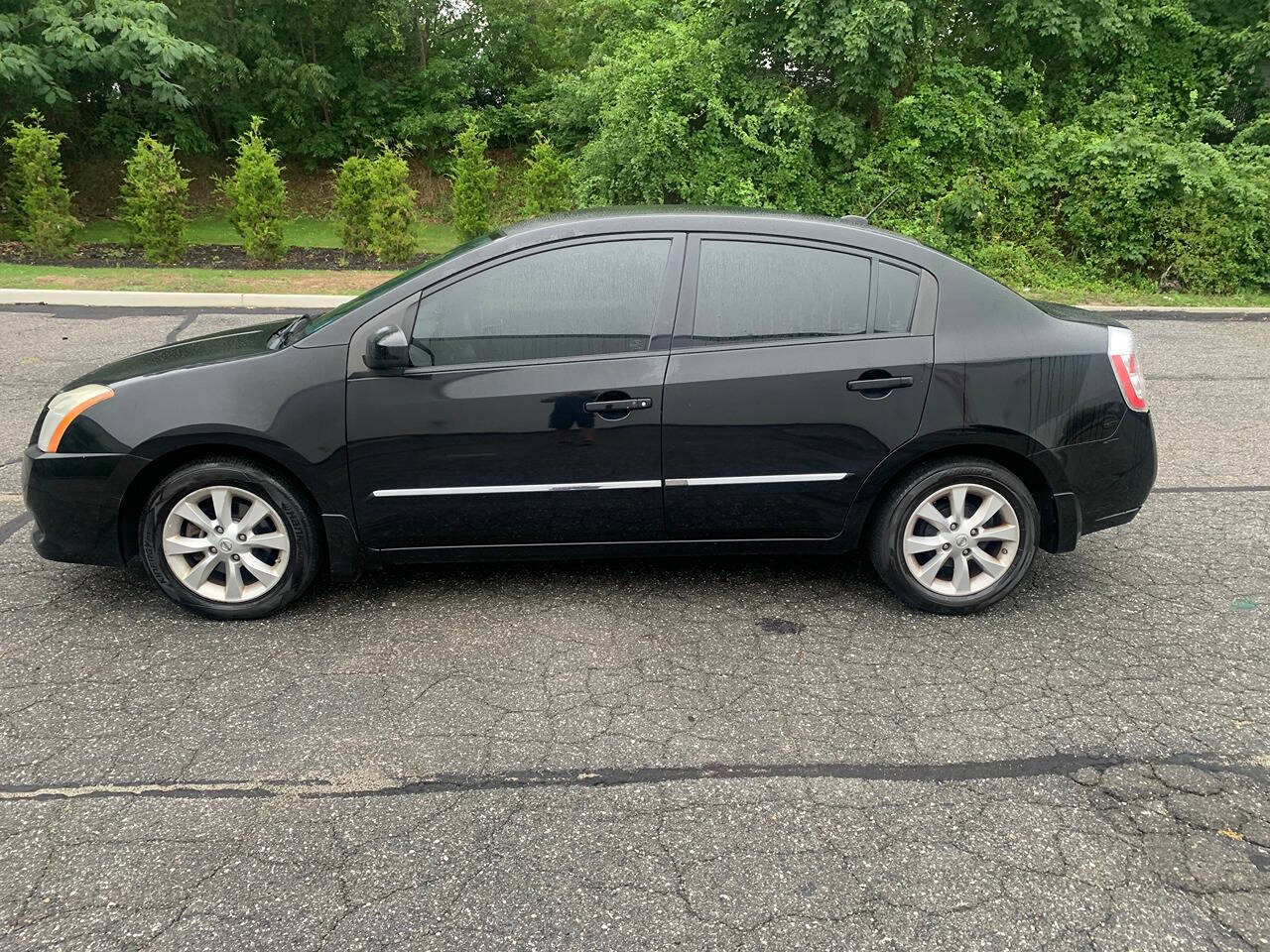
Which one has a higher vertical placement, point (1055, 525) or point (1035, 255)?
point (1035, 255)

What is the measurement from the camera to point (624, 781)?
3.08 m

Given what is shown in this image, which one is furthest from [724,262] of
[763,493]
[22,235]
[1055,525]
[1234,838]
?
[22,235]

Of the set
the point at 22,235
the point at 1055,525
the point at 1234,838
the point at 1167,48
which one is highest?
the point at 1167,48

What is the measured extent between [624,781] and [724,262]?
2098 millimetres

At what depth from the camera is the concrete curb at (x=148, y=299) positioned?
449 inches

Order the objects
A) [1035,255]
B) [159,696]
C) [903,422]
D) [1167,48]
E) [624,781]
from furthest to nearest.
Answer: [1167,48], [1035,255], [903,422], [159,696], [624,781]

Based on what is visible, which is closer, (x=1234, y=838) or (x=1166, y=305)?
(x=1234, y=838)

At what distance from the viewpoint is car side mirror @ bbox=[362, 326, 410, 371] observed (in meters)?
3.87

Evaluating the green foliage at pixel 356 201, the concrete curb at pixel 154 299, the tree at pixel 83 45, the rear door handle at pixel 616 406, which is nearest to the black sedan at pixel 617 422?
the rear door handle at pixel 616 406

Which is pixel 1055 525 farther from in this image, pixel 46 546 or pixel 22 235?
pixel 22 235

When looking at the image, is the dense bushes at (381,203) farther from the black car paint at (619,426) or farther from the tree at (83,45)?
the black car paint at (619,426)

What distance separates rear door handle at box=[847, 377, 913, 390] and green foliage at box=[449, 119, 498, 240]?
12119 millimetres

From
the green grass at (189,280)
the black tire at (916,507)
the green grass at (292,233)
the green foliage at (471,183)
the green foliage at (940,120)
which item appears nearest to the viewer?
the black tire at (916,507)

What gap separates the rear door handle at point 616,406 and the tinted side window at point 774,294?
0.35 m
